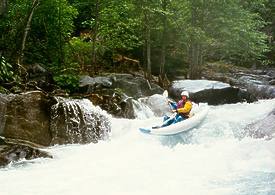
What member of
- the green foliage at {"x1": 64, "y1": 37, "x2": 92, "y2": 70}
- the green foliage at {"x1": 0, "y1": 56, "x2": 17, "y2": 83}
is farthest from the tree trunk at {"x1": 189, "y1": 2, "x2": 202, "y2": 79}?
the green foliage at {"x1": 0, "y1": 56, "x2": 17, "y2": 83}

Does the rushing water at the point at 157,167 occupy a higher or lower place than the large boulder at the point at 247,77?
lower

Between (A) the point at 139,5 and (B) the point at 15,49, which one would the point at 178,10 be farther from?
(B) the point at 15,49

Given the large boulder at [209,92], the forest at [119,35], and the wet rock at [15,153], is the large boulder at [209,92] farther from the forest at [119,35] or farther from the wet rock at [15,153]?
the wet rock at [15,153]

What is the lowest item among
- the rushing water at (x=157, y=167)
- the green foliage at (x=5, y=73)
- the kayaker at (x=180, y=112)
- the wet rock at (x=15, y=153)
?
the rushing water at (x=157, y=167)

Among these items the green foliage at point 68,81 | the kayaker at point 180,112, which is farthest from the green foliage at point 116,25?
the kayaker at point 180,112

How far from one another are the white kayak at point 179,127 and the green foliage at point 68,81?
4381 mm

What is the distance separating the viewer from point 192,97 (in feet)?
57.3

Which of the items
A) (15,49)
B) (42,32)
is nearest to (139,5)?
(42,32)

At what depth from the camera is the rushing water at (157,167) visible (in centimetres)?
739

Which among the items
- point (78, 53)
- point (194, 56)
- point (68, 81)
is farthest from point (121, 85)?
point (194, 56)

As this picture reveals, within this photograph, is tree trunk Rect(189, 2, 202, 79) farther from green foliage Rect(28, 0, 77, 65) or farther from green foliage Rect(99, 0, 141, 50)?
green foliage Rect(28, 0, 77, 65)

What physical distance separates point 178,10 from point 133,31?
223 cm

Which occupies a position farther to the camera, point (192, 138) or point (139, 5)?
point (139, 5)

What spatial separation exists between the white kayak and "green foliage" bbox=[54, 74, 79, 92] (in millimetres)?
4381
